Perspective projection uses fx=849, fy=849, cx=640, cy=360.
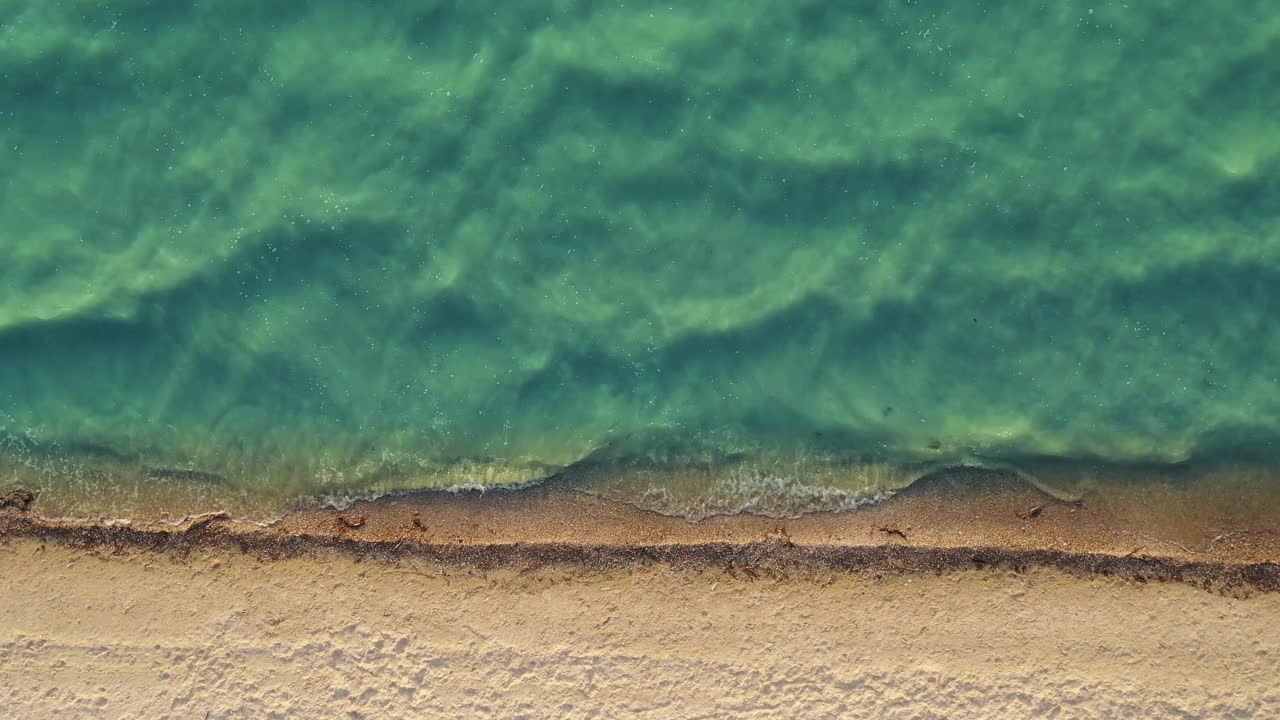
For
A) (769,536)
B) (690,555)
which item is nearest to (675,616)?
(690,555)

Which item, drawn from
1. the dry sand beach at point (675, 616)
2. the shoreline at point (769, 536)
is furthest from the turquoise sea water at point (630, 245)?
the dry sand beach at point (675, 616)

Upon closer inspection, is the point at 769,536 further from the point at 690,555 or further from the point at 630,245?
the point at 630,245

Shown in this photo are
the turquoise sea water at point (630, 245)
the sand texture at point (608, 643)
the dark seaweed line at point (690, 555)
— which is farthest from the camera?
the turquoise sea water at point (630, 245)

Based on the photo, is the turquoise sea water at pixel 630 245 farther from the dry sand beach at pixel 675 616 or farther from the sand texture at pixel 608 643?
the sand texture at pixel 608 643

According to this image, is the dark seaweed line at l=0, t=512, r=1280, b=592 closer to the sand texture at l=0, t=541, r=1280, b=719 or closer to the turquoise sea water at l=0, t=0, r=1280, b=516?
the sand texture at l=0, t=541, r=1280, b=719

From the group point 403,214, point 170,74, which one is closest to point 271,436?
point 403,214

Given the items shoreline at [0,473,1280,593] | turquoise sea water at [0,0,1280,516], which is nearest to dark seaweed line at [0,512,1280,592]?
shoreline at [0,473,1280,593]
